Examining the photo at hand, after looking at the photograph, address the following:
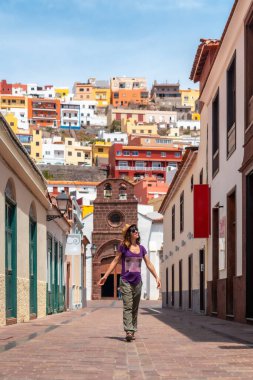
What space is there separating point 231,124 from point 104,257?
165 ft

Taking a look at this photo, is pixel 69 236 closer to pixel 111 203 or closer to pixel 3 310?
pixel 3 310

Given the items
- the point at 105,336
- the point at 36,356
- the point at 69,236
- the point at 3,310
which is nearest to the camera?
the point at 36,356

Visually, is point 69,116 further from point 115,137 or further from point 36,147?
point 36,147

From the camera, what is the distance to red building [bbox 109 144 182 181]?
115 metres

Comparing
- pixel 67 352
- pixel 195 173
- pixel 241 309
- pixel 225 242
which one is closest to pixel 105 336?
pixel 67 352

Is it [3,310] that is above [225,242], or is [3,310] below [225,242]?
below

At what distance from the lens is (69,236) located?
32.2 metres

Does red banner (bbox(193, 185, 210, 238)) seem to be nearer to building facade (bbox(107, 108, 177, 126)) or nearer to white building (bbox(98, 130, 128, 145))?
white building (bbox(98, 130, 128, 145))

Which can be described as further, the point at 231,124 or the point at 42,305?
the point at 42,305

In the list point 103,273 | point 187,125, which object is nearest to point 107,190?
point 103,273

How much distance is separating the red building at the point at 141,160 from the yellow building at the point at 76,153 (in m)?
36.9

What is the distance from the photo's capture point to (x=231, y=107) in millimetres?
18500

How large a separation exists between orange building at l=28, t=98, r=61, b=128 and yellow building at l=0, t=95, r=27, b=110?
1.89 metres

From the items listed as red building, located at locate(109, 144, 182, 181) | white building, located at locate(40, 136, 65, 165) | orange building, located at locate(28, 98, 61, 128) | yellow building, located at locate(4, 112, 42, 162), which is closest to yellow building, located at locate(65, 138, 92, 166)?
white building, located at locate(40, 136, 65, 165)
